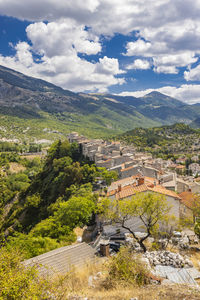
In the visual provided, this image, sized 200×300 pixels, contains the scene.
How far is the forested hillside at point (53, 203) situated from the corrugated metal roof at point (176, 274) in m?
14.1

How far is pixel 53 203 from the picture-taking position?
6253 cm

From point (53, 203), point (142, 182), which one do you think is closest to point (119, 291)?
point (142, 182)

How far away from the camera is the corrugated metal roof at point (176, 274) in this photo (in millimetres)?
17117

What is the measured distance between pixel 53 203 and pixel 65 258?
44008 millimetres

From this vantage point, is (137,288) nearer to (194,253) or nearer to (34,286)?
(34,286)

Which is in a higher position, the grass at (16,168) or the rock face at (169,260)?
the rock face at (169,260)

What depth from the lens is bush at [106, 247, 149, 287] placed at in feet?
49.3

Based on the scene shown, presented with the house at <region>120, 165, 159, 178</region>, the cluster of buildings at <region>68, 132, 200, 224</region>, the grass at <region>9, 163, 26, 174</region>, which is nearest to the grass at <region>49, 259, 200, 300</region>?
the cluster of buildings at <region>68, 132, 200, 224</region>

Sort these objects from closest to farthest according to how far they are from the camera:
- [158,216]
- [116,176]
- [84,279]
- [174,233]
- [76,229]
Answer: [84,279] → [158,216] → [174,233] → [76,229] → [116,176]

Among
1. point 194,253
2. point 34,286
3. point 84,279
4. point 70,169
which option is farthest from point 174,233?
point 70,169

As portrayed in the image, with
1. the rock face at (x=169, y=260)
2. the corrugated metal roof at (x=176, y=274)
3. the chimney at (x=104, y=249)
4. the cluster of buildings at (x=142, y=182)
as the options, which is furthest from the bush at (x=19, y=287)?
the cluster of buildings at (x=142, y=182)

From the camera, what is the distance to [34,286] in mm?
11125

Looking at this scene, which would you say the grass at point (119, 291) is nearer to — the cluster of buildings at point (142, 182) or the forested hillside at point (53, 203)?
the forested hillside at point (53, 203)

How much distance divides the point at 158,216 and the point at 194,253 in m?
6.13
